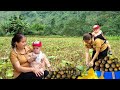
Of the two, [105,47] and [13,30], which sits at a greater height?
[13,30]

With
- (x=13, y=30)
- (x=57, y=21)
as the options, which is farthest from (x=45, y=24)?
(x=13, y=30)

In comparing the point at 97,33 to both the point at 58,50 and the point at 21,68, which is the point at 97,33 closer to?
the point at 58,50

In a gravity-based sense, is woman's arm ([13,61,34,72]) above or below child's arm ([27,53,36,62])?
below

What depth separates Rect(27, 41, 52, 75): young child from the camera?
12.0ft

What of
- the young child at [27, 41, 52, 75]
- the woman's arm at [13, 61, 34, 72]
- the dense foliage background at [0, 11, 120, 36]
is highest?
the dense foliage background at [0, 11, 120, 36]

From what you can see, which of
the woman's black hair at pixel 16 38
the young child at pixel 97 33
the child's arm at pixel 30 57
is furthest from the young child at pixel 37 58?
the young child at pixel 97 33

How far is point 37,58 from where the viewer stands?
3656 mm

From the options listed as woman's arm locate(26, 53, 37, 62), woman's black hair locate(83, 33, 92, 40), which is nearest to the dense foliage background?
woman's black hair locate(83, 33, 92, 40)

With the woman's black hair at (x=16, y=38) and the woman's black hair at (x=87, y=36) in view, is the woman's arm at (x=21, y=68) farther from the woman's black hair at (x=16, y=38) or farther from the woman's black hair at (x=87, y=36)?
the woman's black hair at (x=87, y=36)

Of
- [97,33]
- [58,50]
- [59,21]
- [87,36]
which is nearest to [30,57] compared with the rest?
[58,50]

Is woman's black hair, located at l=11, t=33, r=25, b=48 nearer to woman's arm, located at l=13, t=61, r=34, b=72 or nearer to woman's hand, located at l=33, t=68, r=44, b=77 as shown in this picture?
woman's arm, located at l=13, t=61, r=34, b=72
